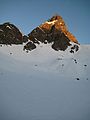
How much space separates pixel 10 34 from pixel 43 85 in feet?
118

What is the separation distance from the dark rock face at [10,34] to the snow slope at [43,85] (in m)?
4.00

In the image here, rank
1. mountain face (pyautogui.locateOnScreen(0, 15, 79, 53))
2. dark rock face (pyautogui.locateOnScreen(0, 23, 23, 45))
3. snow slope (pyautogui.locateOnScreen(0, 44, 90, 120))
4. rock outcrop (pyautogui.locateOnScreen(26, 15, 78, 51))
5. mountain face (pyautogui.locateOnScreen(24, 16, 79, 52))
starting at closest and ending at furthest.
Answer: snow slope (pyautogui.locateOnScreen(0, 44, 90, 120)), dark rock face (pyautogui.locateOnScreen(0, 23, 23, 45)), mountain face (pyautogui.locateOnScreen(0, 15, 79, 53)), mountain face (pyautogui.locateOnScreen(24, 16, 79, 52)), rock outcrop (pyautogui.locateOnScreen(26, 15, 78, 51))

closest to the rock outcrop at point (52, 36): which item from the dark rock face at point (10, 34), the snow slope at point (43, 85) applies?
A: the snow slope at point (43, 85)

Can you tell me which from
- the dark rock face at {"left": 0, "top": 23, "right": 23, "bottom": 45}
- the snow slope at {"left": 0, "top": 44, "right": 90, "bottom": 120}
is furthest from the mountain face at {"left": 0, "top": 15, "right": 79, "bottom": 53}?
the snow slope at {"left": 0, "top": 44, "right": 90, "bottom": 120}

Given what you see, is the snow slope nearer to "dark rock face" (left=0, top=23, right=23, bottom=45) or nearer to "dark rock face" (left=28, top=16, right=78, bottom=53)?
"dark rock face" (left=28, top=16, right=78, bottom=53)

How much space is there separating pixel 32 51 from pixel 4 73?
76.1 ft

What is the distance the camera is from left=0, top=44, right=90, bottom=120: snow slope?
23781mm

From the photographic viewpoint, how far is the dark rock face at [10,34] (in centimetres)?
6412

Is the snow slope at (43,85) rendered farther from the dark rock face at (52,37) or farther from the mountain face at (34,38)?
the dark rock face at (52,37)

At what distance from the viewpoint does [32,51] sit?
62375mm

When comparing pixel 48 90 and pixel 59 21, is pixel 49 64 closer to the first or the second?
pixel 48 90

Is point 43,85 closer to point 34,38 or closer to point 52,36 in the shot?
point 34,38

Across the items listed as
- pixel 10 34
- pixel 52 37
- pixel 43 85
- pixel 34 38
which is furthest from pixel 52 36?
pixel 43 85

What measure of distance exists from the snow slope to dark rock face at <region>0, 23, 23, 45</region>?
13.1 feet
